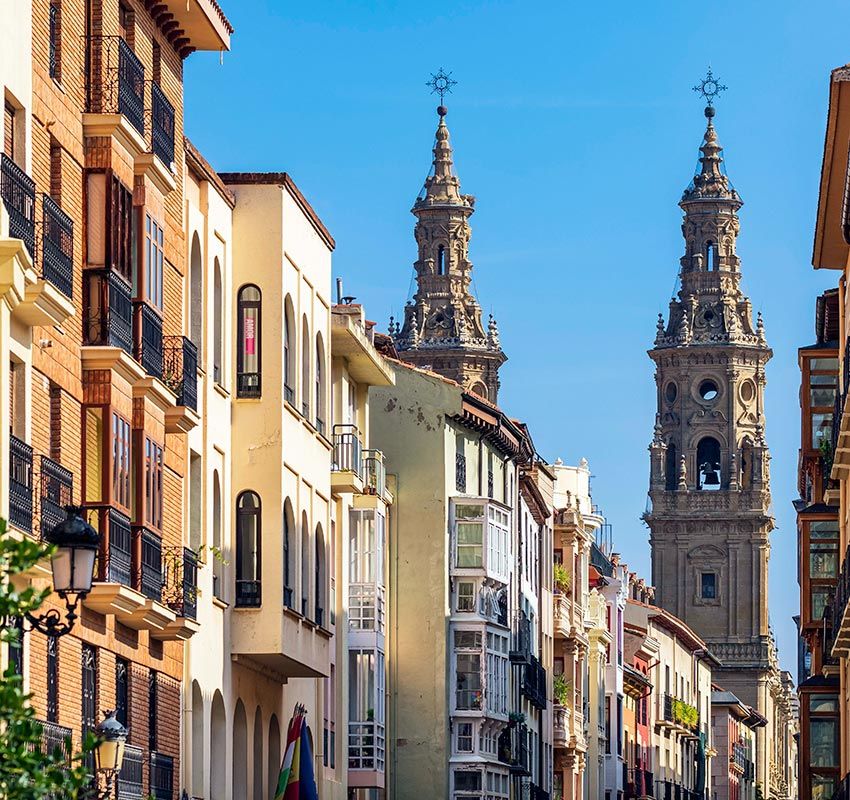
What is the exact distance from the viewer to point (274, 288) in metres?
44.7

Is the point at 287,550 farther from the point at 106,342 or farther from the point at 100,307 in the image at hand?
the point at 100,307

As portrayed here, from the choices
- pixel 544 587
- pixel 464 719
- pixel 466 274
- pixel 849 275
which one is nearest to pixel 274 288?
pixel 849 275

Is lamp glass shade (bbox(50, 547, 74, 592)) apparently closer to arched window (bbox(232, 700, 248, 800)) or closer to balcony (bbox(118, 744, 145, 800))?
balcony (bbox(118, 744, 145, 800))

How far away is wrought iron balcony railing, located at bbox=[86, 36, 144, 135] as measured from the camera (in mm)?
33906

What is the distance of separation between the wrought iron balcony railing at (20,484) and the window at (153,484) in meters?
5.41

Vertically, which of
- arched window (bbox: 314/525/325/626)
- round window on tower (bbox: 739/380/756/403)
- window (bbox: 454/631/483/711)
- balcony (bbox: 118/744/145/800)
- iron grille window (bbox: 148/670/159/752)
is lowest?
balcony (bbox: 118/744/145/800)

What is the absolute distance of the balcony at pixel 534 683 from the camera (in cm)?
7544

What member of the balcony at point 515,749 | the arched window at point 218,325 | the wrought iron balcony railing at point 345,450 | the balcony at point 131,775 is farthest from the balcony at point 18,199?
the balcony at point 515,749

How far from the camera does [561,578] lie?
88.9m

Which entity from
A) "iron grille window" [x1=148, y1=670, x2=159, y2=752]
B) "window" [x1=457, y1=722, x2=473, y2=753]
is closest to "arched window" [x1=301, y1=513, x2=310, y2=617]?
"iron grille window" [x1=148, y1=670, x2=159, y2=752]

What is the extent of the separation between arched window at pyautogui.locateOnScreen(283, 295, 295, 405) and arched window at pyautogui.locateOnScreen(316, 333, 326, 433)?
307 cm

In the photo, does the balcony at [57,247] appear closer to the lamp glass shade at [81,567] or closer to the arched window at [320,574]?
the lamp glass shade at [81,567]

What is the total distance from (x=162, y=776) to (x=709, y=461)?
139316 millimetres

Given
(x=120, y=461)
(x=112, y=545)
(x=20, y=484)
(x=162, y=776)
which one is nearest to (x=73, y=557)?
(x=20, y=484)
